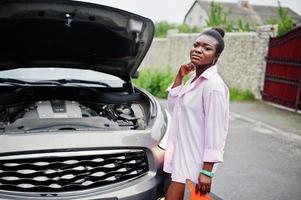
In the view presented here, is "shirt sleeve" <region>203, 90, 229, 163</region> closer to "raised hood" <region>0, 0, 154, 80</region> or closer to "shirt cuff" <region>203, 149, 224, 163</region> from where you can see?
"shirt cuff" <region>203, 149, 224, 163</region>

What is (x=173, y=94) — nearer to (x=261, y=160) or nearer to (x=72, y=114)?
(x=72, y=114)

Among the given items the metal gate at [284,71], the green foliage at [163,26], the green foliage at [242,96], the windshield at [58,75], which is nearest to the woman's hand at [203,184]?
the windshield at [58,75]

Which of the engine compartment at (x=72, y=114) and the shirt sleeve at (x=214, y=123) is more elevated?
the shirt sleeve at (x=214, y=123)

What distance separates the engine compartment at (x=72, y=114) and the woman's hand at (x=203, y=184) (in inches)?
28.3

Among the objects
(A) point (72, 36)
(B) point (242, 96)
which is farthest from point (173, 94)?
(B) point (242, 96)

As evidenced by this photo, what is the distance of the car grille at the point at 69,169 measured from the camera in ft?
7.08

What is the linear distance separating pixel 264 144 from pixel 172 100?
391cm

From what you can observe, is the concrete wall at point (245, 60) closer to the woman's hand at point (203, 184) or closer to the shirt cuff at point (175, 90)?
the shirt cuff at point (175, 90)

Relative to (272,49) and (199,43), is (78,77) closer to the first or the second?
(199,43)

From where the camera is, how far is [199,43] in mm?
2229

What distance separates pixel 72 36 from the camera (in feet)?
10.7

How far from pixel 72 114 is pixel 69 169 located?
817 millimetres

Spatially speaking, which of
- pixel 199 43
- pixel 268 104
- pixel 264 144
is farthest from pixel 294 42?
pixel 199 43

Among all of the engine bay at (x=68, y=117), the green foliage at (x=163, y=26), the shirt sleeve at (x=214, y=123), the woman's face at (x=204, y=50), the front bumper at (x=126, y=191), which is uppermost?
the green foliage at (x=163, y=26)
